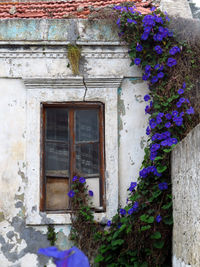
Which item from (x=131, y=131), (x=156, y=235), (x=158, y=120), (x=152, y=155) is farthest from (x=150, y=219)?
(x=131, y=131)

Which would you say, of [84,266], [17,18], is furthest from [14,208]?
[84,266]

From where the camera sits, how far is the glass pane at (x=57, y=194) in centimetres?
575

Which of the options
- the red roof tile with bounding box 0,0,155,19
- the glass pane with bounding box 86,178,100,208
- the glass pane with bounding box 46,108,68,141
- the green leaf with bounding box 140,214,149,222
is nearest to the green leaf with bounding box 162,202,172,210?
the green leaf with bounding box 140,214,149,222

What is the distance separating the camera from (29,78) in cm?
573

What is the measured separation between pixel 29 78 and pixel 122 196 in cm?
201

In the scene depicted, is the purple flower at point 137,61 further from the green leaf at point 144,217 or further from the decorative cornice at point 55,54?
the green leaf at point 144,217

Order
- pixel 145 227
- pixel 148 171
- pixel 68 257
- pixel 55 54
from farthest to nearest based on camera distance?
pixel 55 54
pixel 148 171
pixel 145 227
pixel 68 257

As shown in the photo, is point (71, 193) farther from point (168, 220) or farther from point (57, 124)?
point (168, 220)

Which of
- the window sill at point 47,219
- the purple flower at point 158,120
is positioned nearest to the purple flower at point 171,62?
the purple flower at point 158,120

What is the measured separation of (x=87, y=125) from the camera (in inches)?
233

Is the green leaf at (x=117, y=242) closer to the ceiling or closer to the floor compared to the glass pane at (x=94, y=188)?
closer to the floor

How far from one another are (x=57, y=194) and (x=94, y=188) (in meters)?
0.51

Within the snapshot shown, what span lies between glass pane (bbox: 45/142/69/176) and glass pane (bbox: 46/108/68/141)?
0.36 feet

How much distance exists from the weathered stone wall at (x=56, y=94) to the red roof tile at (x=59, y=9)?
511 millimetres
